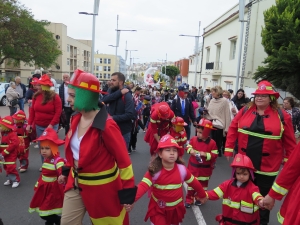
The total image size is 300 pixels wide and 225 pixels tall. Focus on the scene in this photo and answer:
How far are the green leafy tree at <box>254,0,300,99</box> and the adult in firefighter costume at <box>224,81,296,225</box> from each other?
30.7ft

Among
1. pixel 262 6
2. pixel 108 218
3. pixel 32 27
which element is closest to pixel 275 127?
pixel 108 218

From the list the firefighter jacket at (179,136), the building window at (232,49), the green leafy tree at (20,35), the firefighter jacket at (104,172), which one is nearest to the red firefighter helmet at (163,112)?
the firefighter jacket at (179,136)

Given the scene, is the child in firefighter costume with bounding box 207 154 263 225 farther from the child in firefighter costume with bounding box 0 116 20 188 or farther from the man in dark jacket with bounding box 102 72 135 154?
the child in firefighter costume with bounding box 0 116 20 188

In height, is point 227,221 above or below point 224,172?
above

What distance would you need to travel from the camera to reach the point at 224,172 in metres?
6.53

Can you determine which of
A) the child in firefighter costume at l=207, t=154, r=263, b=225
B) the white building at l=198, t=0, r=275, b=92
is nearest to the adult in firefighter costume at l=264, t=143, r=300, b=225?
the child in firefighter costume at l=207, t=154, r=263, b=225

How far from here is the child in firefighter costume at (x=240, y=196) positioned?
3.21 metres

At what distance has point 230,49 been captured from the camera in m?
21.9

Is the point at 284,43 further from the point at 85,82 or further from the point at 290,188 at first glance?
the point at 85,82

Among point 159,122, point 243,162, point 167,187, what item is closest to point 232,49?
point 159,122

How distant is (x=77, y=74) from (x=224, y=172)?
5.00 meters

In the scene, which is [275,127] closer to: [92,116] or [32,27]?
[92,116]

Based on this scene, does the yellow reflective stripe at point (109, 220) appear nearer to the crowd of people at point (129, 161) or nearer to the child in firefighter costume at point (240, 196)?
the crowd of people at point (129, 161)

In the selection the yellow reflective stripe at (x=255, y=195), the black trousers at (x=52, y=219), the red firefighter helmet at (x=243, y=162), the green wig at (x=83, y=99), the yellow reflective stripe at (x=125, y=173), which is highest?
the green wig at (x=83, y=99)
